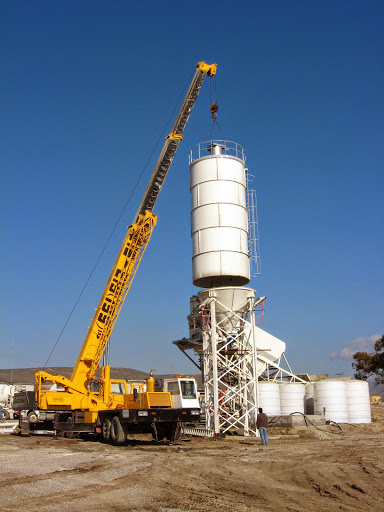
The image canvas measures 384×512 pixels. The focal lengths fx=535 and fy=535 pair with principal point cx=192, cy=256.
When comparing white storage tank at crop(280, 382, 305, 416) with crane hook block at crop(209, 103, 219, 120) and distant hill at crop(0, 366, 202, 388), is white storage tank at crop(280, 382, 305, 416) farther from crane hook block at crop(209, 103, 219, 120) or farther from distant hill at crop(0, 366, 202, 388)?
distant hill at crop(0, 366, 202, 388)

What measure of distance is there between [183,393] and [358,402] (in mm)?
12372

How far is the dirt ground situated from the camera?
8.75 m

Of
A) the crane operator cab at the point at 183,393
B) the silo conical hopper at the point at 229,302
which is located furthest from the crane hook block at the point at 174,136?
the crane operator cab at the point at 183,393

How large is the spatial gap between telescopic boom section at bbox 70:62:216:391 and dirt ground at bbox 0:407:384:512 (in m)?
5.68

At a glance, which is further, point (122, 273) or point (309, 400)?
point (309, 400)

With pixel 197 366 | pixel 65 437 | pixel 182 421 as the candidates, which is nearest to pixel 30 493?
pixel 182 421

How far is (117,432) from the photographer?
63.8 feet

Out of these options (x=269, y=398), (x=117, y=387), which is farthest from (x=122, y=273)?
(x=269, y=398)

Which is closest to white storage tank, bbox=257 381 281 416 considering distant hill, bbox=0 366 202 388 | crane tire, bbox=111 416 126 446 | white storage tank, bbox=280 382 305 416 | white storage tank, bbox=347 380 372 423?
white storage tank, bbox=280 382 305 416

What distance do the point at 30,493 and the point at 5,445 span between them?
1069 centimetres

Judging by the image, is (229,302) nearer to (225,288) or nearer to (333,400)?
(225,288)

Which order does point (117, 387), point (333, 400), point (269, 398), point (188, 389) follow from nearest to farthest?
point (188, 389), point (117, 387), point (269, 398), point (333, 400)

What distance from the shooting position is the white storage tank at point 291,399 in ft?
93.9

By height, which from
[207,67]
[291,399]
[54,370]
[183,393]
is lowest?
[291,399]
